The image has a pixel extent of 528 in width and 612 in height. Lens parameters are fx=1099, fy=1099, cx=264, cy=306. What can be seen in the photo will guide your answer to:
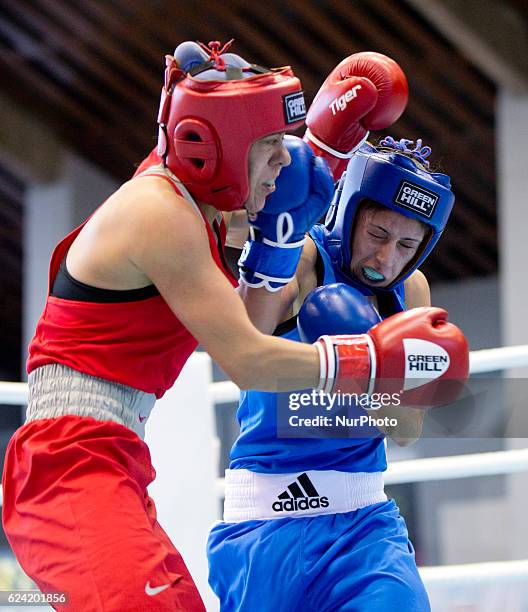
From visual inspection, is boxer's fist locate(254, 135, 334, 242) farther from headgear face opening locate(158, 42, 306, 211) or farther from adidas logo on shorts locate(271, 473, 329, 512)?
adidas logo on shorts locate(271, 473, 329, 512)

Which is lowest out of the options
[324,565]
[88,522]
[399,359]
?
[324,565]

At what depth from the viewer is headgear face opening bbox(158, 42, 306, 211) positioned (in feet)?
5.83

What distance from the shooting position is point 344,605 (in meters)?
2.01

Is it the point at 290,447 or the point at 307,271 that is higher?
the point at 307,271

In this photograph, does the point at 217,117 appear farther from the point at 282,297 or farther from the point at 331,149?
the point at 331,149

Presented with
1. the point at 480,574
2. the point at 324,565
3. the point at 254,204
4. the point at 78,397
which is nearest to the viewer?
the point at 78,397

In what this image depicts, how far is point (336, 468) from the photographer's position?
6.97ft

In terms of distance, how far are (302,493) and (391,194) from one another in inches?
23.6

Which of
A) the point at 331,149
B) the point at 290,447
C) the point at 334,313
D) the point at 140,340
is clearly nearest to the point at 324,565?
the point at 290,447

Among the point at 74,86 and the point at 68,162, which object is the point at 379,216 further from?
the point at 68,162

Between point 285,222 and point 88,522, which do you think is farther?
point 285,222

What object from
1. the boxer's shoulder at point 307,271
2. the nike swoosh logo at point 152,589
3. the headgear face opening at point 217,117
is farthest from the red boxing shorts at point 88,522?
the boxer's shoulder at point 307,271

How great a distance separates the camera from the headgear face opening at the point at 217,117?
1.78m

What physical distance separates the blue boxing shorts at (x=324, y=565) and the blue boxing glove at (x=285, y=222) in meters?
0.48
